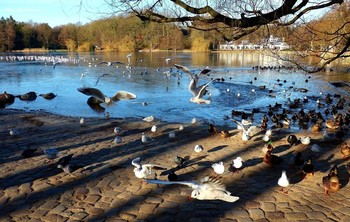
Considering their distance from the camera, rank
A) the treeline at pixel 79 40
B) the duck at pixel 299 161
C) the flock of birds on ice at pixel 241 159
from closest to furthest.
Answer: the flock of birds on ice at pixel 241 159, the duck at pixel 299 161, the treeline at pixel 79 40

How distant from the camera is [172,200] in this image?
16.8 ft

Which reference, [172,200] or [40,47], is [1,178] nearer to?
[172,200]

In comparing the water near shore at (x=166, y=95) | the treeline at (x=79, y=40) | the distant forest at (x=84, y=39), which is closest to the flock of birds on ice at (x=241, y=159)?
the water near shore at (x=166, y=95)

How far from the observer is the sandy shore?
4.72 metres

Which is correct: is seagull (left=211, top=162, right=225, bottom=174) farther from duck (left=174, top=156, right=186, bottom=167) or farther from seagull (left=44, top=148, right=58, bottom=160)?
seagull (left=44, top=148, right=58, bottom=160)

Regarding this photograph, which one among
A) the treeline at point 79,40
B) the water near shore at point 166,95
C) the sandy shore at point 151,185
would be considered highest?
the treeline at point 79,40

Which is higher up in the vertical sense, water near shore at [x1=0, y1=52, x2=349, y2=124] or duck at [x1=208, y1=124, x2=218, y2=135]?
duck at [x1=208, y1=124, x2=218, y2=135]

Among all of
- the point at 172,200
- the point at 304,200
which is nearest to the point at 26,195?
the point at 172,200

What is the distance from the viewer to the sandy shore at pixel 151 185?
472 cm

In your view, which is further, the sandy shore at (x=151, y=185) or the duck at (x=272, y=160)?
the duck at (x=272, y=160)

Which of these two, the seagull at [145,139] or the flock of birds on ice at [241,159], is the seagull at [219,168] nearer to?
the flock of birds on ice at [241,159]

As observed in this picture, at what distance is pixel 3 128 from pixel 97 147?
428 centimetres

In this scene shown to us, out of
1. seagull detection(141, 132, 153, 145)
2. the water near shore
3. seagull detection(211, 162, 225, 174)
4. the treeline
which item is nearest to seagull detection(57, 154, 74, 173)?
seagull detection(141, 132, 153, 145)

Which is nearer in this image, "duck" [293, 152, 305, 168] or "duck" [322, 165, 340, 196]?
"duck" [322, 165, 340, 196]
